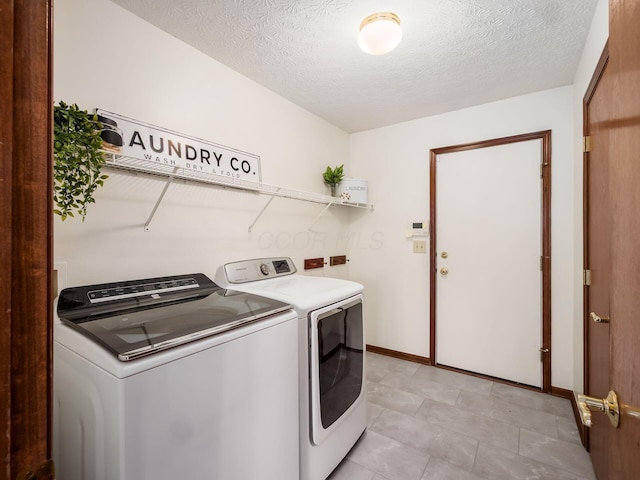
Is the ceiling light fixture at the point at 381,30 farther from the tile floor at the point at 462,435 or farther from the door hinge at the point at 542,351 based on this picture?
the door hinge at the point at 542,351

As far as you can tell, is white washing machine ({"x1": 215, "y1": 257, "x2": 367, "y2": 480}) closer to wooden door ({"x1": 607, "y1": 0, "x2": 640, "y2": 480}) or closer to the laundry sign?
the laundry sign

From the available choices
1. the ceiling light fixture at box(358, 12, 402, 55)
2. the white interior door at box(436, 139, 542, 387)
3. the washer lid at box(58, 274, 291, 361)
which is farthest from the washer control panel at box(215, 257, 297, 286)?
the white interior door at box(436, 139, 542, 387)

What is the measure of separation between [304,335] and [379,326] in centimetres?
197

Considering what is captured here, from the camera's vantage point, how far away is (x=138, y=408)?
0.79 m

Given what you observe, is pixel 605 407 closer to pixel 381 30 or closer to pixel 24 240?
pixel 24 240

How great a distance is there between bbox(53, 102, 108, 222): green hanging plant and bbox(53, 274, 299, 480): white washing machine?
0.44 m

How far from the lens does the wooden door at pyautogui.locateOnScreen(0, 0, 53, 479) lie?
15.0 inches

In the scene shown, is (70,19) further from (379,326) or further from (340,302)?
(379,326)

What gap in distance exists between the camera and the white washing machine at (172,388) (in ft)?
2.61

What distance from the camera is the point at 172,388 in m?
0.87

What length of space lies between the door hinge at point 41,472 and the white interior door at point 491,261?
279 centimetres

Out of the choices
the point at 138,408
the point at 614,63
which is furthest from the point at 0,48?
the point at 614,63

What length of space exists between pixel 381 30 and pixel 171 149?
4.21 ft

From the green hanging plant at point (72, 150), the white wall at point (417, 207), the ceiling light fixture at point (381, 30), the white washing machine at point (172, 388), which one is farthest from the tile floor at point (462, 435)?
the ceiling light fixture at point (381, 30)
